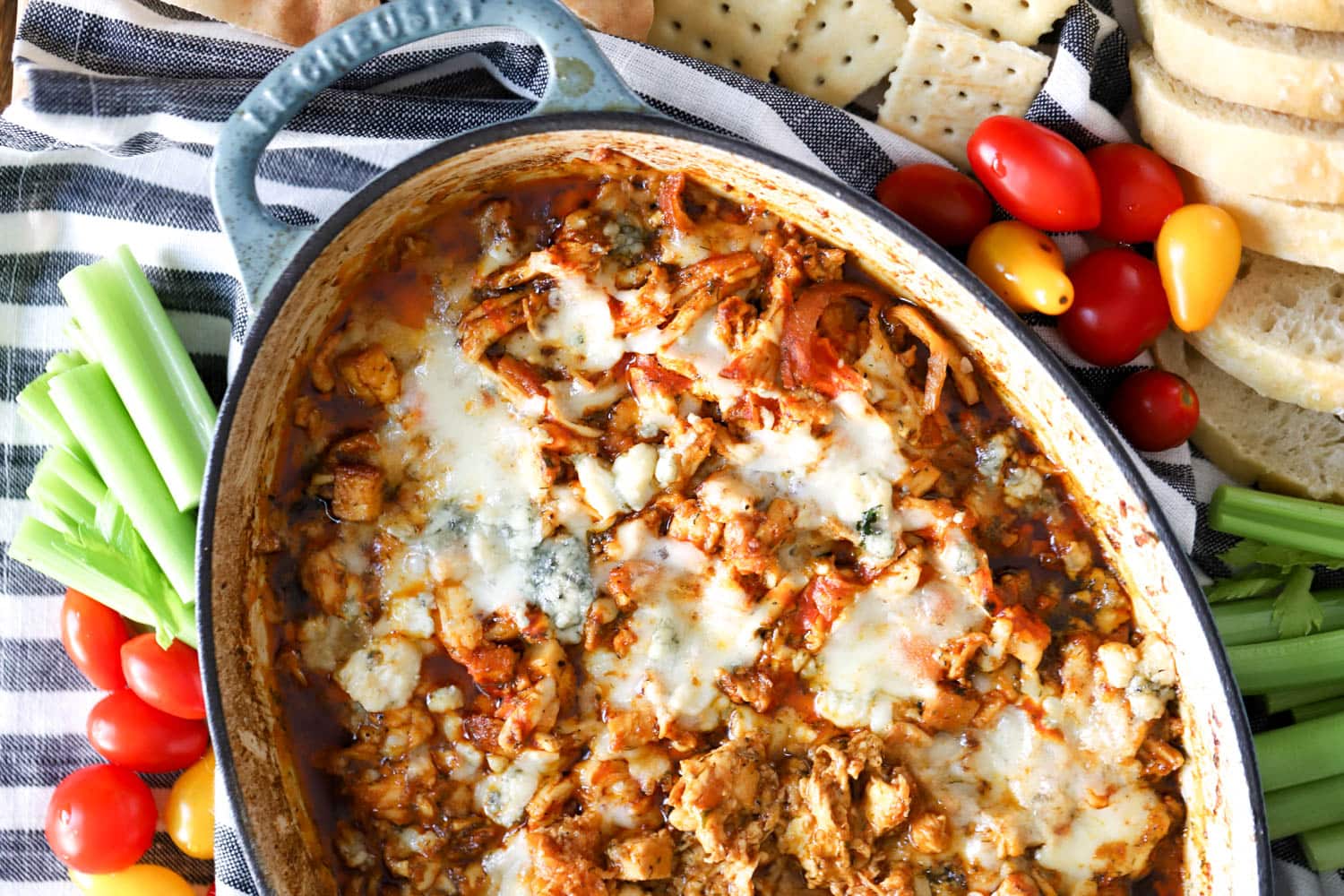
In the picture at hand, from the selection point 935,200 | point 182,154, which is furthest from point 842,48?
point 182,154

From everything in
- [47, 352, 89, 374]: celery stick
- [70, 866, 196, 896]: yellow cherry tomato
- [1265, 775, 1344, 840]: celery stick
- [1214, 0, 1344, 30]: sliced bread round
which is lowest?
[1265, 775, 1344, 840]: celery stick

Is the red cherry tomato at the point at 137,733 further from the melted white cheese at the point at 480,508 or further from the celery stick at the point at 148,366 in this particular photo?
the melted white cheese at the point at 480,508

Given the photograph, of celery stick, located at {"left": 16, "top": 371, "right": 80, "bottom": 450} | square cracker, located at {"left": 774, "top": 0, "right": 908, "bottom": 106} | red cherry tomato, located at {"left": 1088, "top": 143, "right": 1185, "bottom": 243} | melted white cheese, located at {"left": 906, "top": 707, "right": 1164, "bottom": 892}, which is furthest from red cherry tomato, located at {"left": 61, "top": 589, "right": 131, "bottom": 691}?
red cherry tomato, located at {"left": 1088, "top": 143, "right": 1185, "bottom": 243}

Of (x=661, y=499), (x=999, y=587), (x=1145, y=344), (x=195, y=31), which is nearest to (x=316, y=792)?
(x=661, y=499)

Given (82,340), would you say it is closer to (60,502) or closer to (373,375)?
(60,502)

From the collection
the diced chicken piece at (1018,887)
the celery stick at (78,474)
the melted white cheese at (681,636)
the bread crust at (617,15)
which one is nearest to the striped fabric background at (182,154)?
the bread crust at (617,15)

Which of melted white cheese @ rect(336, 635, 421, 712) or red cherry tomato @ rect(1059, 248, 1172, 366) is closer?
melted white cheese @ rect(336, 635, 421, 712)

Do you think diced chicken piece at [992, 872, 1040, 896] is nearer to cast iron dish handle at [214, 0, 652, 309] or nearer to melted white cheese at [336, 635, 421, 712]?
melted white cheese at [336, 635, 421, 712]
